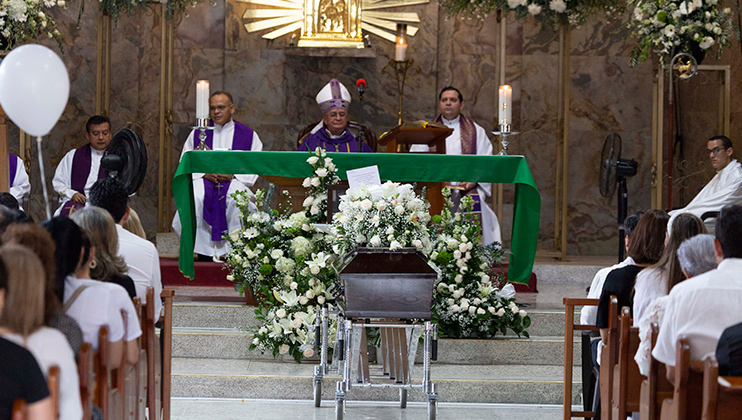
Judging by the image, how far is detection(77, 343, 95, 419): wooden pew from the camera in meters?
2.69

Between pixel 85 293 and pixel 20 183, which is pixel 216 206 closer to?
pixel 20 183

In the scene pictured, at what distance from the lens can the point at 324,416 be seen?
209 inches

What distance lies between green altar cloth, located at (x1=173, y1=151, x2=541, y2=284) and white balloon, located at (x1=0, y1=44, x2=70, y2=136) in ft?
8.48

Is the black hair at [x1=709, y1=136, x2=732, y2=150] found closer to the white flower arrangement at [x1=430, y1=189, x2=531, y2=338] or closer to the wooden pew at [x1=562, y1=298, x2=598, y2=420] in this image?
the white flower arrangement at [x1=430, y1=189, x2=531, y2=338]

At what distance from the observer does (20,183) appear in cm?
796

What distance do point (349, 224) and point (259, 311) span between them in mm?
1380

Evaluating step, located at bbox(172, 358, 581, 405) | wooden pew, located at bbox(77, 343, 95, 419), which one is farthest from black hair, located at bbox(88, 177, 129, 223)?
step, located at bbox(172, 358, 581, 405)

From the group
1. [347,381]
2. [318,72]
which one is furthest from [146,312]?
[318,72]

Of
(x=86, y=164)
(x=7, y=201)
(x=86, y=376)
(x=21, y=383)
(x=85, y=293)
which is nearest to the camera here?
(x=21, y=383)

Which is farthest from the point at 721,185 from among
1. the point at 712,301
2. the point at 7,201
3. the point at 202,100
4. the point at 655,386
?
the point at 7,201

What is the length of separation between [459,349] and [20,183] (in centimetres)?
439

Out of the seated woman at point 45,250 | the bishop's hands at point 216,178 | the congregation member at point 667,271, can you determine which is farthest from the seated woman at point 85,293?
the bishop's hands at point 216,178

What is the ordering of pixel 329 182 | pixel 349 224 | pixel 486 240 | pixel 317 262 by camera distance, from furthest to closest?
pixel 486 240 < pixel 329 182 < pixel 317 262 < pixel 349 224

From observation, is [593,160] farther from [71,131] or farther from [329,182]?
[71,131]
